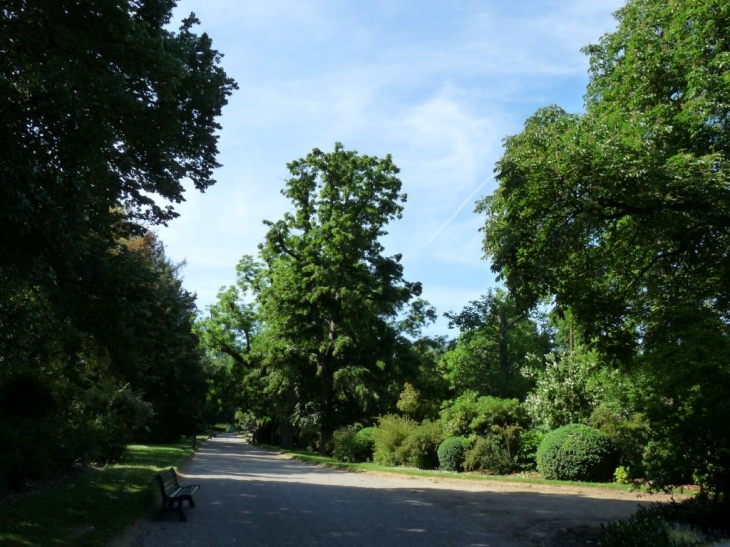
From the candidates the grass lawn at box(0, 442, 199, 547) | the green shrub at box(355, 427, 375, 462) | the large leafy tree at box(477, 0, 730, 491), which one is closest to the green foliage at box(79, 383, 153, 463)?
the grass lawn at box(0, 442, 199, 547)

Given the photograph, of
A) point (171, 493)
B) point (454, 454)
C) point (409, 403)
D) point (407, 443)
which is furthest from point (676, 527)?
point (409, 403)

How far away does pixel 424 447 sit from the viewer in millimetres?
23438

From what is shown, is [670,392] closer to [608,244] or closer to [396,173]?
[608,244]

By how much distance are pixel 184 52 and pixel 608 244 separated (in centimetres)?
957

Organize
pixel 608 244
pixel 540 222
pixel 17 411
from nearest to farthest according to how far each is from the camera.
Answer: pixel 540 222, pixel 608 244, pixel 17 411

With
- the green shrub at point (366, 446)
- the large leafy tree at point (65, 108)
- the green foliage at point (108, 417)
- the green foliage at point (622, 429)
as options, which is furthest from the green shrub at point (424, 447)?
the large leafy tree at point (65, 108)

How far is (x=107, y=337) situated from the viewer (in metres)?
11.7

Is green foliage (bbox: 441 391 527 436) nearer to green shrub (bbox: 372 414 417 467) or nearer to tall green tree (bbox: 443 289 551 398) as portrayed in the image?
green shrub (bbox: 372 414 417 467)

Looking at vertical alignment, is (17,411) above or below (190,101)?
below

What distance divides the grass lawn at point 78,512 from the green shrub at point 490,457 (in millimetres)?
10956

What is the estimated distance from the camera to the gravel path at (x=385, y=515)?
8.98 m

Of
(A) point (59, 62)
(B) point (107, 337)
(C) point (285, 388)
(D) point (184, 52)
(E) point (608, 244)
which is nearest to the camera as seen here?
(A) point (59, 62)

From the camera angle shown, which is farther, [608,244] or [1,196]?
[608,244]

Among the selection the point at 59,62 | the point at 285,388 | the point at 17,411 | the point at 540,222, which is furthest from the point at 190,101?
the point at 285,388
